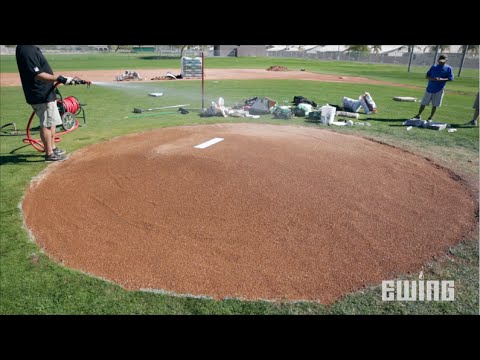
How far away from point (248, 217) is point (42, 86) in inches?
198

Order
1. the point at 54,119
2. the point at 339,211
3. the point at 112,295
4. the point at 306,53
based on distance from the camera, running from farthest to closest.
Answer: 1. the point at 306,53
2. the point at 54,119
3. the point at 339,211
4. the point at 112,295

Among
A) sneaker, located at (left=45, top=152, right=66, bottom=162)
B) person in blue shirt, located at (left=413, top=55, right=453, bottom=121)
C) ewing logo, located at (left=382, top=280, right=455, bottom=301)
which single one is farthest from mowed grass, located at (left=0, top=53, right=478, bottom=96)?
sneaker, located at (left=45, top=152, right=66, bottom=162)

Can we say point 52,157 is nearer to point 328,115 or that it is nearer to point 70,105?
point 70,105

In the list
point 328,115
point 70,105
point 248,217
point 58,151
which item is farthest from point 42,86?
point 328,115

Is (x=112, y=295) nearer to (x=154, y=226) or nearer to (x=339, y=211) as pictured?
(x=154, y=226)

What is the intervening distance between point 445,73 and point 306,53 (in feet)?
180

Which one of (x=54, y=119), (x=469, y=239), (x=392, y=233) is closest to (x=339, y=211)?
(x=392, y=233)

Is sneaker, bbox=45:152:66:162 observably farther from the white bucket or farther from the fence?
the fence

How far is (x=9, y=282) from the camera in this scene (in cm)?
353

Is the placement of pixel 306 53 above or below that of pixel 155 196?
above

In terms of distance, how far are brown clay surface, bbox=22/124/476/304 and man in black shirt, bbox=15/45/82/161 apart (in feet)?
2.01

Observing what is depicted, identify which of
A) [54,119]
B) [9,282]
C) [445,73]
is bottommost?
[9,282]

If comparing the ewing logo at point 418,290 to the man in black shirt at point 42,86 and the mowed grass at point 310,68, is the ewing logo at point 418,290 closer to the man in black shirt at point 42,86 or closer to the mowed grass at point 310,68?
the man in black shirt at point 42,86

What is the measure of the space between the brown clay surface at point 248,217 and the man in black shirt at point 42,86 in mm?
613
